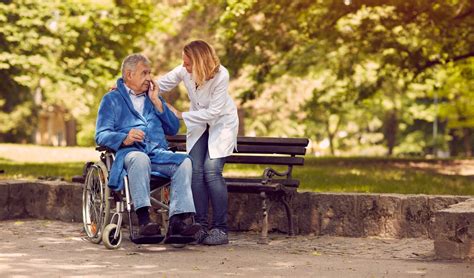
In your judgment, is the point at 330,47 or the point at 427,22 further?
the point at 330,47

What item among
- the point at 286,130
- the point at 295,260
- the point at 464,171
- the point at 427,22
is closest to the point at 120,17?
the point at 427,22

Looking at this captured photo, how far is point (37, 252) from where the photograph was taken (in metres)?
7.79

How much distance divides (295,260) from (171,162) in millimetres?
1415

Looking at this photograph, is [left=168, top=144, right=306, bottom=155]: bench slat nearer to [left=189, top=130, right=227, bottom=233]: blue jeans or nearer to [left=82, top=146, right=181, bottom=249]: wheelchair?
[left=189, top=130, right=227, bottom=233]: blue jeans

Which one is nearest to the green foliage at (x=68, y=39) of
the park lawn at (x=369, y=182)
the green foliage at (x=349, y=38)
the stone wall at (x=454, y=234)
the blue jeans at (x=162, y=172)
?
the green foliage at (x=349, y=38)

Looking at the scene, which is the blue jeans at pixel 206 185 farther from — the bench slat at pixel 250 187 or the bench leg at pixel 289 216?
the bench leg at pixel 289 216

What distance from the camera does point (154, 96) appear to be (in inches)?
336

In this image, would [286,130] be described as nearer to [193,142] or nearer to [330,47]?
[330,47]

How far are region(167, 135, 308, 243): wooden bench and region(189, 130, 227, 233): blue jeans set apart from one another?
0.65 ft

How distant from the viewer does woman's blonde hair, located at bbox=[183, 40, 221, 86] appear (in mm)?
8594

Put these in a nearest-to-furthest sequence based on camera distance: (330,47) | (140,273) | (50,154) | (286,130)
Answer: (140,273) → (330,47) → (50,154) → (286,130)

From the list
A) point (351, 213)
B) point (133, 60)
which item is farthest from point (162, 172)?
point (351, 213)

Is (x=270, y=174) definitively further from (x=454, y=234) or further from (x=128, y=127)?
(x=454, y=234)

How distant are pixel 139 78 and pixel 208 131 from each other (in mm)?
820
